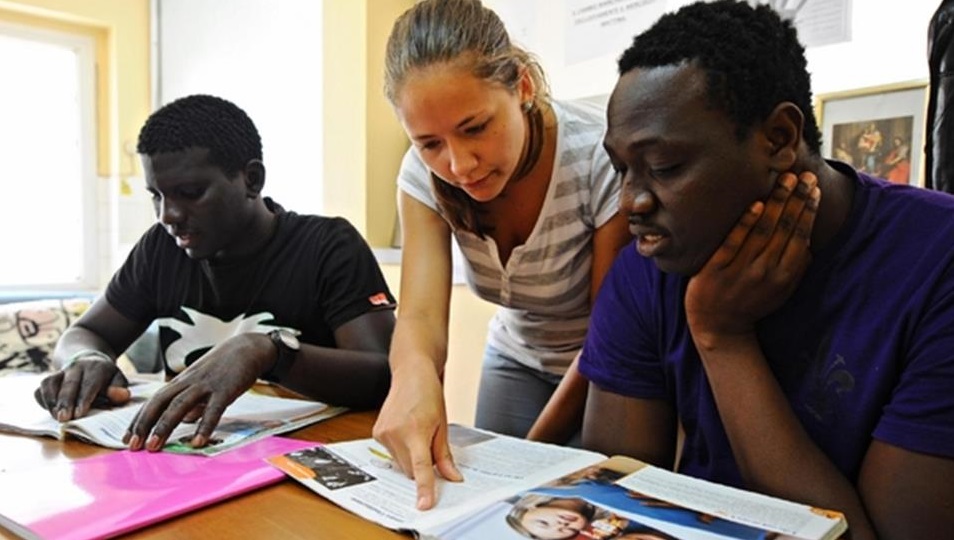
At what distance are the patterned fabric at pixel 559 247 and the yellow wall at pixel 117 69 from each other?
8.95 ft

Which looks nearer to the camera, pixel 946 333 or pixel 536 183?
pixel 946 333

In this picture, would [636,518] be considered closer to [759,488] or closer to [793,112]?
[759,488]

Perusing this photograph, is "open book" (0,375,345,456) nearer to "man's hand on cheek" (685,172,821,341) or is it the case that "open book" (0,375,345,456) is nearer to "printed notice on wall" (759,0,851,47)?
"man's hand on cheek" (685,172,821,341)

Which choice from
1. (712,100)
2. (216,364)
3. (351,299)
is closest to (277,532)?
(216,364)

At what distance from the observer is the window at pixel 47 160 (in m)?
3.17

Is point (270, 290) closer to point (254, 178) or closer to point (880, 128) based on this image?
point (254, 178)

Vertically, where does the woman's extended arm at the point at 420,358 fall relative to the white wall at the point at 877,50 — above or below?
below

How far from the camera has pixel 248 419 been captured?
3.20 feet

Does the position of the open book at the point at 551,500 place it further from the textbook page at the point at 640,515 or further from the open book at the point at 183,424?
the open book at the point at 183,424

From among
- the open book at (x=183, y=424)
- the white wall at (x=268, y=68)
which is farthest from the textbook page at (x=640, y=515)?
the white wall at (x=268, y=68)

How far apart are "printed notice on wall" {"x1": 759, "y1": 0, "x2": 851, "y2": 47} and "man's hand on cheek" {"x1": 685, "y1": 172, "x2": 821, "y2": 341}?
84 centimetres

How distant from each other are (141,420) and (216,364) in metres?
0.11

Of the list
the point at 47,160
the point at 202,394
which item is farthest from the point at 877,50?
the point at 47,160

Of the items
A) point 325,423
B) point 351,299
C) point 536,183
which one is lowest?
point 325,423
